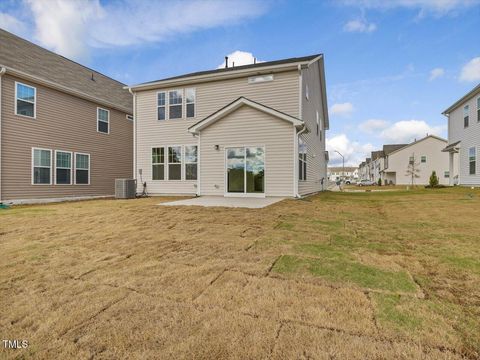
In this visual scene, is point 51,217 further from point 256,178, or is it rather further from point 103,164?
point 103,164

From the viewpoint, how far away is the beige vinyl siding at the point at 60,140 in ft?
38.5

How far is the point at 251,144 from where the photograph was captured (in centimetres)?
1170

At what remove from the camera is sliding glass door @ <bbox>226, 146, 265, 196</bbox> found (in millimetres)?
11672

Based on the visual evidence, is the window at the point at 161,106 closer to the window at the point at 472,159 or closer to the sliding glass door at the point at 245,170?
the sliding glass door at the point at 245,170

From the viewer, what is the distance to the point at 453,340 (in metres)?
1.94

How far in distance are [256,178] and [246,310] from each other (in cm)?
941

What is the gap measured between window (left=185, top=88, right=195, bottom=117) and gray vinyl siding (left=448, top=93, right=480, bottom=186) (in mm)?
17951

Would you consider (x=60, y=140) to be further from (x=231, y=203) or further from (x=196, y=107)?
(x=231, y=203)

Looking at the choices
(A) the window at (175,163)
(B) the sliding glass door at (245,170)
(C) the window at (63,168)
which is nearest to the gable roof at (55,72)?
(C) the window at (63,168)

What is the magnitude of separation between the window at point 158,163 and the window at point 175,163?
48cm

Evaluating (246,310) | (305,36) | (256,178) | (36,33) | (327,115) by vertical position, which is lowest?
(246,310)

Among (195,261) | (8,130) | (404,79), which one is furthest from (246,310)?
(404,79)

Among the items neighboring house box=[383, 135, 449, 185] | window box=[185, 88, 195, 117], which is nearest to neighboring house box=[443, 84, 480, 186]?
window box=[185, 88, 195, 117]

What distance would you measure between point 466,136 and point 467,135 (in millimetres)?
176
